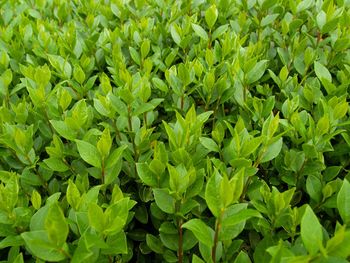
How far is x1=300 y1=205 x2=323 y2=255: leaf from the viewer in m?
1.15

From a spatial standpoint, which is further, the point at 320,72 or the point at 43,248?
the point at 320,72

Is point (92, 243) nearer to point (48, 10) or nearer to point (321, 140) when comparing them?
point (321, 140)

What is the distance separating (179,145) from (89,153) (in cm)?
37

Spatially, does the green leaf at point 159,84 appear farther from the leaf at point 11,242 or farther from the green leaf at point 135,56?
the leaf at point 11,242

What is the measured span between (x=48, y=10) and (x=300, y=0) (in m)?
1.89

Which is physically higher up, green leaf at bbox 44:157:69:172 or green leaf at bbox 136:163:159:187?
green leaf at bbox 136:163:159:187

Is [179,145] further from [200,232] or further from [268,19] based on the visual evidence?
[268,19]

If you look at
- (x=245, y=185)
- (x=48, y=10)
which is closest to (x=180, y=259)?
(x=245, y=185)

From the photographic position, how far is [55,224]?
121cm

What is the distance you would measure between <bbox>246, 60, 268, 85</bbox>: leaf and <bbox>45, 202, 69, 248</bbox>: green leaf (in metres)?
1.29

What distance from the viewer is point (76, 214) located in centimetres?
142

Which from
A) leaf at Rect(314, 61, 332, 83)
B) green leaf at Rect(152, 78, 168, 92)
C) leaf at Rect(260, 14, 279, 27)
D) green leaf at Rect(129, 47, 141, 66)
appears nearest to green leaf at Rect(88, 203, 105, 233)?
green leaf at Rect(152, 78, 168, 92)

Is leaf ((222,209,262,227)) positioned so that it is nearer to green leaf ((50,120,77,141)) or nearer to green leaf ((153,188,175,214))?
green leaf ((153,188,175,214))

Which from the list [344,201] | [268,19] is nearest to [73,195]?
[344,201]
